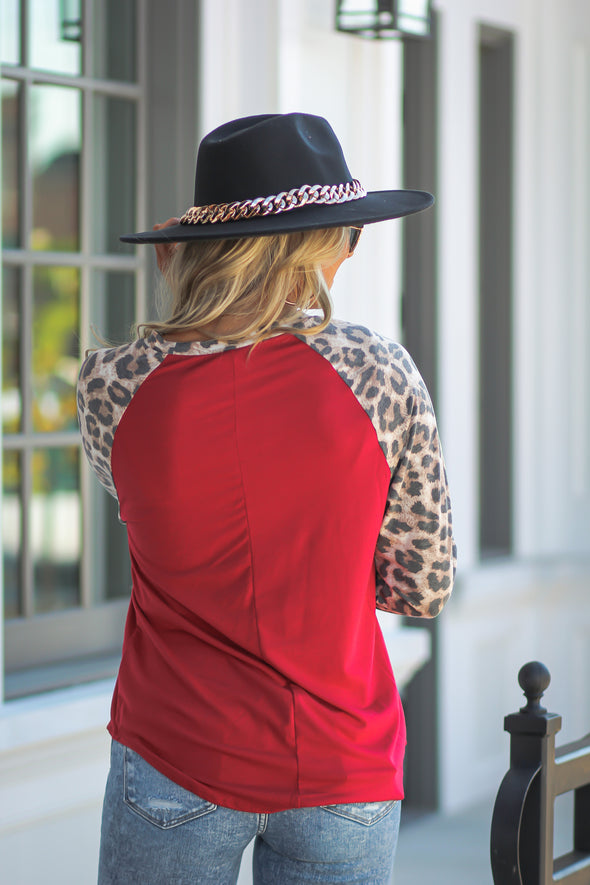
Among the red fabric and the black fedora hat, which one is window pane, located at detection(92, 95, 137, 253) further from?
the red fabric

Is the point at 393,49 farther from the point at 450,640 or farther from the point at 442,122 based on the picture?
the point at 450,640

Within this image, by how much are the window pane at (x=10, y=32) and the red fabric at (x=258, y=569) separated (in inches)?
54.7

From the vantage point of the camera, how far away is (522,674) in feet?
4.18

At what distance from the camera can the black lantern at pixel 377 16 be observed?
8.64ft

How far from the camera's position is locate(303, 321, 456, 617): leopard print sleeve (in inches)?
40.1

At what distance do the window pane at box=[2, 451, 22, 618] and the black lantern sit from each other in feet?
4.39

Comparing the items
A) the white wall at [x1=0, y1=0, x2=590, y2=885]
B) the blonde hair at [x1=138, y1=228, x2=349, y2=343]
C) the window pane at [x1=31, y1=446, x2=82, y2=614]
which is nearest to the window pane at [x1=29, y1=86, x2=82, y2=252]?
the white wall at [x1=0, y1=0, x2=590, y2=885]

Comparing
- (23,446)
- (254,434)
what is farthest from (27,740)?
(254,434)

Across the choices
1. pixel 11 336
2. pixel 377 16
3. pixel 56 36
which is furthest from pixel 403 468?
pixel 377 16

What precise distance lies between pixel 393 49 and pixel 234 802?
235 centimetres

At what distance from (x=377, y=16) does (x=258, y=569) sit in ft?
6.69

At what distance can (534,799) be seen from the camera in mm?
1189

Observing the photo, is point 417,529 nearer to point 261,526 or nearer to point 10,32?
point 261,526

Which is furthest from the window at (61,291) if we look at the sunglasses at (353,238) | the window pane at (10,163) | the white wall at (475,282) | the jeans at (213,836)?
the sunglasses at (353,238)
